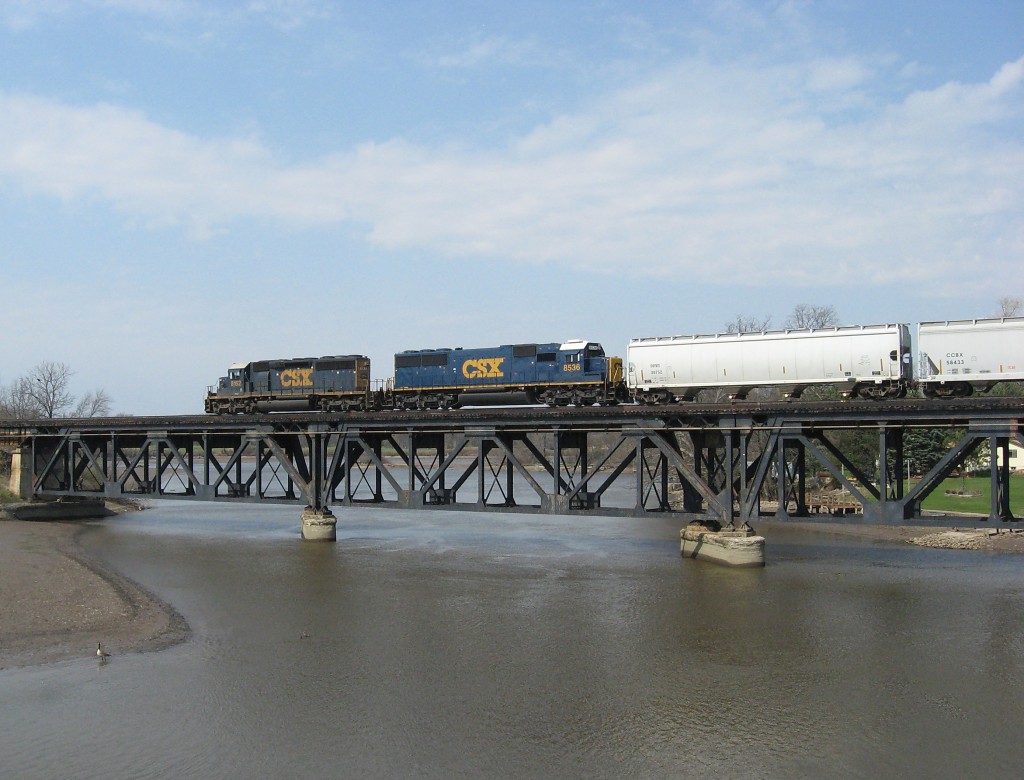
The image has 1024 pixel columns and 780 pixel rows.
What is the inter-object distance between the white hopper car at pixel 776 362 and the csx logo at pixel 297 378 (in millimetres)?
18061

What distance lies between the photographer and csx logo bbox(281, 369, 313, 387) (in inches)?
1879

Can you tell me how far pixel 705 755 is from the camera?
1549cm

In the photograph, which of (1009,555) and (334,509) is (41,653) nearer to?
(1009,555)

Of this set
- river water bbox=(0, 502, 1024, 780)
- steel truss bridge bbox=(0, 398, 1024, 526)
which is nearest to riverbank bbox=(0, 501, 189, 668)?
river water bbox=(0, 502, 1024, 780)

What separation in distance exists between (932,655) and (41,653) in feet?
67.8

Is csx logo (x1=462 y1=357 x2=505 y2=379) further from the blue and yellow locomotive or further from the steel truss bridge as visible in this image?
the steel truss bridge

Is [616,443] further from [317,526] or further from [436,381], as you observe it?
[317,526]

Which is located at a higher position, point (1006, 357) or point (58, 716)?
point (1006, 357)

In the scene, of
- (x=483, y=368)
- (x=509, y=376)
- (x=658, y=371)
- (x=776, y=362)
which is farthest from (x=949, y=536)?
(x=483, y=368)

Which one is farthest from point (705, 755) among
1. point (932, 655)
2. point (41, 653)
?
point (41, 653)

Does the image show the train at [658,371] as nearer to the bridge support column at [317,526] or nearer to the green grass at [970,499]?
the bridge support column at [317,526]

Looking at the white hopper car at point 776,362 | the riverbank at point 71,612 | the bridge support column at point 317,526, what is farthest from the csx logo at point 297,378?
the white hopper car at point 776,362

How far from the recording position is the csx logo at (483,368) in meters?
42.2

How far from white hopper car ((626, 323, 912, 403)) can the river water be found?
277 inches
